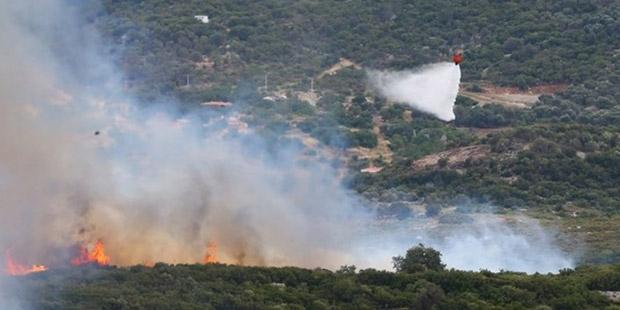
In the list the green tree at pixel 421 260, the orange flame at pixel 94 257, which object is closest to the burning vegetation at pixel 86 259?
the orange flame at pixel 94 257

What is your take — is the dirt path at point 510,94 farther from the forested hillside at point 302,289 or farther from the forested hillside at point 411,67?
the forested hillside at point 302,289

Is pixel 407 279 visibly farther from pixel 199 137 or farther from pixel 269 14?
pixel 269 14

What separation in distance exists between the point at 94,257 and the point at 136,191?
6.15m

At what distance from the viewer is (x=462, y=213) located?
90812 millimetres

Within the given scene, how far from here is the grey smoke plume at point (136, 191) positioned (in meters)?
68.4

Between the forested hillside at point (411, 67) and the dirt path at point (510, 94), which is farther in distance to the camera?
the dirt path at point (510, 94)

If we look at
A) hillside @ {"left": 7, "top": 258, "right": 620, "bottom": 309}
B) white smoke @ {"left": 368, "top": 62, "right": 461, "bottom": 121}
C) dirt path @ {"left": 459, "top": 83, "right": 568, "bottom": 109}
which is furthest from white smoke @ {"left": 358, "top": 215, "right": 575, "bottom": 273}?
dirt path @ {"left": 459, "top": 83, "right": 568, "bottom": 109}

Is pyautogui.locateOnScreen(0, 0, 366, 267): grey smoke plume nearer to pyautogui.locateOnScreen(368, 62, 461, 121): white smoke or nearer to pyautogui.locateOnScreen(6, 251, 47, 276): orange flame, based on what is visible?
pyautogui.locateOnScreen(6, 251, 47, 276): orange flame

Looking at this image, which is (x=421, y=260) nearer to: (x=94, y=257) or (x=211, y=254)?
(x=211, y=254)

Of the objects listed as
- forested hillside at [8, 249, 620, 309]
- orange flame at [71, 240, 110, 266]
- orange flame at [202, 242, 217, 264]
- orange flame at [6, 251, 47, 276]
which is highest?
orange flame at [202, 242, 217, 264]

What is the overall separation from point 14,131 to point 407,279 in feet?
50.7

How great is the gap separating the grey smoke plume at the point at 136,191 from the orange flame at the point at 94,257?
0.40 metres

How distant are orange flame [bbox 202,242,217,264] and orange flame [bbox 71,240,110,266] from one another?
469 centimetres

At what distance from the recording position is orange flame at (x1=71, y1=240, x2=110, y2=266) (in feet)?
227
